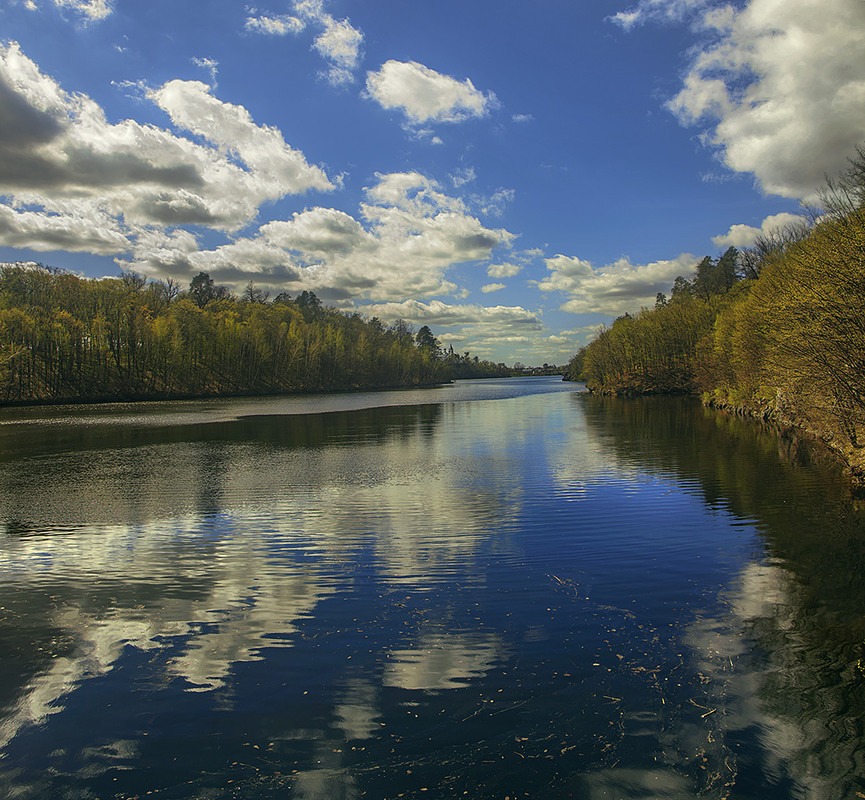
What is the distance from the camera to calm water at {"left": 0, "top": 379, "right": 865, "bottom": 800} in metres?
5.48

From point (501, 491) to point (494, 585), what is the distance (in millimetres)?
8813

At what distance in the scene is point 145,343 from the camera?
3725 inches

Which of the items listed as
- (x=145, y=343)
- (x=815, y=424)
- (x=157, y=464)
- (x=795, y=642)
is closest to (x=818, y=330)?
(x=815, y=424)

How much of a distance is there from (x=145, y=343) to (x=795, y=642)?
10400 cm

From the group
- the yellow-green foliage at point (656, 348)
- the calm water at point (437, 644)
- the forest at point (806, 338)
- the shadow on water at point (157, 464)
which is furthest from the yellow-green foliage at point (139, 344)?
the forest at point (806, 338)

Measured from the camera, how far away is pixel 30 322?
255ft

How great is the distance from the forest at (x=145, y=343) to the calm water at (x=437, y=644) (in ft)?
249

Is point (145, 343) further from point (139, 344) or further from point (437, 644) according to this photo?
point (437, 644)

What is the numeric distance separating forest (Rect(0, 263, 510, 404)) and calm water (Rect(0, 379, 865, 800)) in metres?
75.8

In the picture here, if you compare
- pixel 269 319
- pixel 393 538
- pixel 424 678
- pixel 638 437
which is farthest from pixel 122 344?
pixel 424 678

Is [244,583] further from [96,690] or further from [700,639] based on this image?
[700,639]

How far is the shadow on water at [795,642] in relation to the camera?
5.46m

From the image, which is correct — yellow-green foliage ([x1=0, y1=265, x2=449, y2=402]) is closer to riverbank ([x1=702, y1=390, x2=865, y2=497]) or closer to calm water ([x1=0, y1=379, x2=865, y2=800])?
calm water ([x1=0, y1=379, x2=865, y2=800])

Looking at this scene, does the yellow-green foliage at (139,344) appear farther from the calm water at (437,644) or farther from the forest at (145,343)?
the calm water at (437,644)
